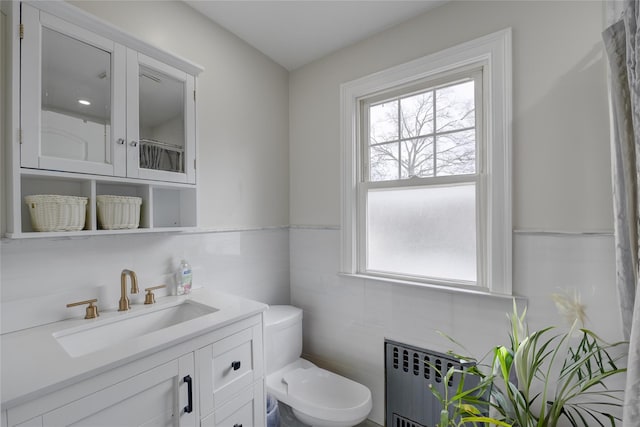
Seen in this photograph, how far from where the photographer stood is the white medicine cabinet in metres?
1.02

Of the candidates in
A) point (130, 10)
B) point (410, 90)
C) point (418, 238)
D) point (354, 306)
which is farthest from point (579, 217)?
point (130, 10)

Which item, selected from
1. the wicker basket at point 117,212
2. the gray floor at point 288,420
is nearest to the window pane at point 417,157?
the wicker basket at point 117,212

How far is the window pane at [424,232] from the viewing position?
1657 mm

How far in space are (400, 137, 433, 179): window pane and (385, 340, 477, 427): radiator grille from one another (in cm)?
103

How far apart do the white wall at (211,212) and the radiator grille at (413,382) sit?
0.92 m

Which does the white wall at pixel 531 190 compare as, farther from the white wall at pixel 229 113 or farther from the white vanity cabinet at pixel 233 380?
the white vanity cabinet at pixel 233 380

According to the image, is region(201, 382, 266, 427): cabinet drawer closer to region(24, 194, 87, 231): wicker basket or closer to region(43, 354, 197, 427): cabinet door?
region(43, 354, 197, 427): cabinet door

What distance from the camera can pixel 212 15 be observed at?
1767mm

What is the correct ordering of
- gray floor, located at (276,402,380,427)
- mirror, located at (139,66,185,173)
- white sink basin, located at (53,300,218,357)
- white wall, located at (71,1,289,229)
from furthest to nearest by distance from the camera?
1. gray floor, located at (276,402,380,427)
2. white wall, located at (71,1,289,229)
3. mirror, located at (139,66,185,173)
4. white sink basin, located at (53,300,218,357)

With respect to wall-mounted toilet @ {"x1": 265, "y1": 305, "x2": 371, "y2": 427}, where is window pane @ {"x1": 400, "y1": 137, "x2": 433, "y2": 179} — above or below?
above

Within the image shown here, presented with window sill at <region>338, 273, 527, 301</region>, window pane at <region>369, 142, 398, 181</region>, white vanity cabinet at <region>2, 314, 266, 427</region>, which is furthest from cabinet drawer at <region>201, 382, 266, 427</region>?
window pane at <region>369, 142, 398, 181</region>

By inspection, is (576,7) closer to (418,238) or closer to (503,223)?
(503,223)

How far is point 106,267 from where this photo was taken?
136 cm

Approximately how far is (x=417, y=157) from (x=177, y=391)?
1.66m
